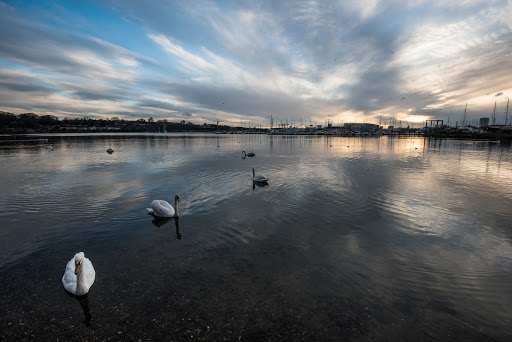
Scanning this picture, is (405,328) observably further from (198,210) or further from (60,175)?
(60,175)

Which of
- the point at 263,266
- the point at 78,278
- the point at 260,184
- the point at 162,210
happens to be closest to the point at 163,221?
the point at 162,210

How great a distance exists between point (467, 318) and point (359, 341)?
8.99 feet

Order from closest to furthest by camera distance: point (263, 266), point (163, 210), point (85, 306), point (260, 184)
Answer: point (85, 306) → point (263, 266) → point (163, 210) → point (260, 184)

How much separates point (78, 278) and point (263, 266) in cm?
502

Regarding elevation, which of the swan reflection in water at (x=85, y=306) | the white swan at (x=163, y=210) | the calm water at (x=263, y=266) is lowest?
the swan reflection in water at (x=85, y=306)

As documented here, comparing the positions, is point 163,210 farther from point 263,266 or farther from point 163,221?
point 263,266

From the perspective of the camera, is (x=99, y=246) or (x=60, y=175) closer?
(x=99, y=246)

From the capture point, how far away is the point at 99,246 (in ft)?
28.0

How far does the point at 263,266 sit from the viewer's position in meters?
7.39

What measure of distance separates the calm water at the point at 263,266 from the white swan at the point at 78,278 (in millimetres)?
236

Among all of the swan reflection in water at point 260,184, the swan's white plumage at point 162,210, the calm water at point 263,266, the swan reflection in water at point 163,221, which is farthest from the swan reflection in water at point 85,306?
the swan reflection in water at point 260,184

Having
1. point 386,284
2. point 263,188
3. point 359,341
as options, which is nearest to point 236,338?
point 359,341

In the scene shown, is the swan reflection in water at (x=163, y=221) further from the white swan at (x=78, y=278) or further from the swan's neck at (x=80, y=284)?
the swan's neck at (x=80, y=284)

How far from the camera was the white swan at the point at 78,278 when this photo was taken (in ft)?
19.7
